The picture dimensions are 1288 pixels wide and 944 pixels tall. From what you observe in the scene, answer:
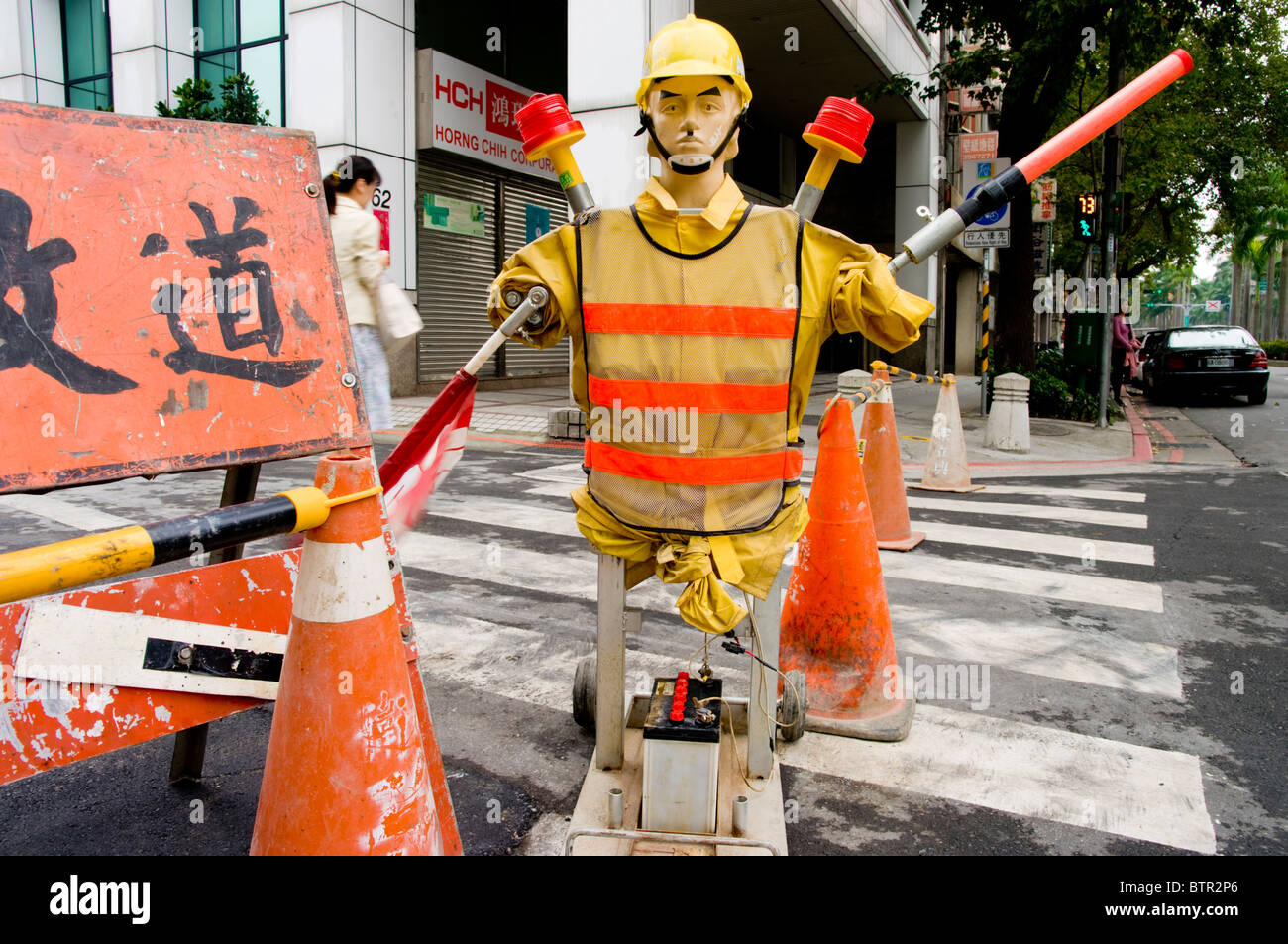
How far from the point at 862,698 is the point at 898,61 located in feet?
64.7

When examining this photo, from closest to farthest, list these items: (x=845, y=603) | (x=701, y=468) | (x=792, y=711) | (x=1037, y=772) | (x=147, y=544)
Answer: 1. (x=147, y=544)
2. (x=701, y=468)
3. (x=1037, y=772)
4. (x=792, y=711)
5. (x=845, y=603)

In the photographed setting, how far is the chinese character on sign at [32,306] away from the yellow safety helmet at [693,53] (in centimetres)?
141

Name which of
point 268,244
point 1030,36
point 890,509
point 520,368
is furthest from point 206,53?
point 268,244

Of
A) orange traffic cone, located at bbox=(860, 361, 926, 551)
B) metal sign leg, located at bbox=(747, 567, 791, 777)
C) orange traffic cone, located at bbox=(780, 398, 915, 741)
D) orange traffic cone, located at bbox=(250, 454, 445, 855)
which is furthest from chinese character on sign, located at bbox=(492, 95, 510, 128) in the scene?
orange traffic cone, located at bbox=(250, 454, 445, 855)

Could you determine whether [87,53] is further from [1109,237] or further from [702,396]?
[702,396]

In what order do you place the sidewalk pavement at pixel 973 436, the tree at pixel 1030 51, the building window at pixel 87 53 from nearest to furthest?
the sidewalk pavement at pixel 973 436 → the tree at pixel 1030 51 → the building window at pixel 87 53

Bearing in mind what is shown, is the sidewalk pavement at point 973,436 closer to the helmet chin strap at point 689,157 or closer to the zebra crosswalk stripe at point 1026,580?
the zebra crosswalk stripe at point 1026,580

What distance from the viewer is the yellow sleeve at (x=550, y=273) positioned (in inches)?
99.2

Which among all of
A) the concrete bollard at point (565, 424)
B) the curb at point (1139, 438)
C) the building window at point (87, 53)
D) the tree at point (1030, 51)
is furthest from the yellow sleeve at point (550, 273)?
the building window at point (87, 53)

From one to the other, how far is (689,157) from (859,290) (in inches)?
22.8

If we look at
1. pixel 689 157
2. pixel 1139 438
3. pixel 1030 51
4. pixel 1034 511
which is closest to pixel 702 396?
pixel 689 157

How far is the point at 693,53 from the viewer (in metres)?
2.35
